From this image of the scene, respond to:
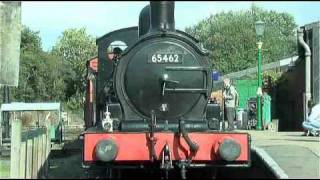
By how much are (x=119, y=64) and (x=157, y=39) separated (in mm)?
693

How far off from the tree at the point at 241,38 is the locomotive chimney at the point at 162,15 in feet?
160

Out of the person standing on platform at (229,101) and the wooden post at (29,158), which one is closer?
the wooden post at (29,158)

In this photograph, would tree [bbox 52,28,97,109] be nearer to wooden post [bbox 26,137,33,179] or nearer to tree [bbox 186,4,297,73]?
tree [bbox 186,4,297,73]

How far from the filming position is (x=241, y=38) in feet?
217

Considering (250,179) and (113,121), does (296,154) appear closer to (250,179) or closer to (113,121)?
(250,179)

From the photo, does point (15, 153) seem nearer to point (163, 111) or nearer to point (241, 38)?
point (163, 111)

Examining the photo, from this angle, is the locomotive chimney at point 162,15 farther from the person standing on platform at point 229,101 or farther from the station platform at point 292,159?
the person standing on platform at point 229,101

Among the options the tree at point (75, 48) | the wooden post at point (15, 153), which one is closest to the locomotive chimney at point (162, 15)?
the wooden post at point (15, 153)

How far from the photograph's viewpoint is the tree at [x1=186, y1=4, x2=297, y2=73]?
2564 inches

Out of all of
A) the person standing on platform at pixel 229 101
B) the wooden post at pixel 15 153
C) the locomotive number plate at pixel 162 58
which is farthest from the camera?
the person standing on platform at pixel 229 101

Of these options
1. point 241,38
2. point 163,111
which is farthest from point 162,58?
point 241,38

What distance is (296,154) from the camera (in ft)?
34.8

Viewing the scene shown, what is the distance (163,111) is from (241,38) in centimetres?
5758

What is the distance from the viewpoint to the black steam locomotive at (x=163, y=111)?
28.8 ft
